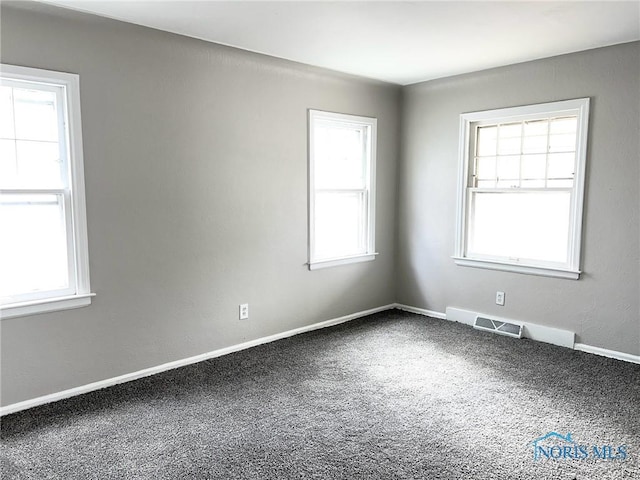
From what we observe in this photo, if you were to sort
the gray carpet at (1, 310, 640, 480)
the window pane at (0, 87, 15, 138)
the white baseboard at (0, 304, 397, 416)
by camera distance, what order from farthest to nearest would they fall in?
the white baseboard at (0, 304, 397, 416)
the window pane at (0, 87, 15, 138)
the gray carpet at (1, 310, 640, 480)

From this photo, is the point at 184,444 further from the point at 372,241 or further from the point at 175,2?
the point at 372,241

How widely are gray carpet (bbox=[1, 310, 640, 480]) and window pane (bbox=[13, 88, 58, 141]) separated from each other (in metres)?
1.66

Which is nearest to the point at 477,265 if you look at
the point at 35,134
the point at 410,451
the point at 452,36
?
the point at 452,36

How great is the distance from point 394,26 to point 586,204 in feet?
6.96

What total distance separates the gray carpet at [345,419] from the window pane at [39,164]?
1372 millimetres

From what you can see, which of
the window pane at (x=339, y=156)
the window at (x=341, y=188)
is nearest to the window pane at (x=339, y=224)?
the window at (x=341, y=188)

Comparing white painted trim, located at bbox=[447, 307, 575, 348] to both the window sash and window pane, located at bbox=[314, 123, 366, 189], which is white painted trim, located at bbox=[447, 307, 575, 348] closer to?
window pane, located at bbox=[314, 123, 366, 189]

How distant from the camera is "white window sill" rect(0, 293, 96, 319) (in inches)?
106

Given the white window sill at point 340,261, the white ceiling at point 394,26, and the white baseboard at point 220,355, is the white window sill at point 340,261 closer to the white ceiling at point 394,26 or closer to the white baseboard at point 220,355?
the white baseboard at point 220,355

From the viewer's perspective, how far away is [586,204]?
3.73 metres

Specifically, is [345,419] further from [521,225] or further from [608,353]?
[521,225]

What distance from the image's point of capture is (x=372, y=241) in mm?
4879

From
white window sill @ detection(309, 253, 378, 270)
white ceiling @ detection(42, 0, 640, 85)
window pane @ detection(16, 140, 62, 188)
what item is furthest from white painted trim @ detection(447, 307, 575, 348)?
window pane @ detection(16, 140, 62, 188)

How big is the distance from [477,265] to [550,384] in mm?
1484
